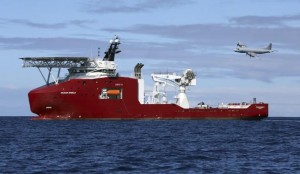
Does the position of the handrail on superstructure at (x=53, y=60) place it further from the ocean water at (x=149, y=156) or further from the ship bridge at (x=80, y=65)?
the ocean water at (x=149, y=156)

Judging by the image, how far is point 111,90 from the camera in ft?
317

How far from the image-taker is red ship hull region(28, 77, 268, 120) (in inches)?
3725

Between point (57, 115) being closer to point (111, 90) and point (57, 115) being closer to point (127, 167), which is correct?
point (111, 90)

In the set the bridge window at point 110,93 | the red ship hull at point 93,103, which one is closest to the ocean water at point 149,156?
the red ship hull at point 93,103

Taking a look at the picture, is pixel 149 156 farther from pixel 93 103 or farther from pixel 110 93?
pixel 110 93

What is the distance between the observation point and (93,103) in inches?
3775

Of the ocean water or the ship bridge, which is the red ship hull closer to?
the ship bridge

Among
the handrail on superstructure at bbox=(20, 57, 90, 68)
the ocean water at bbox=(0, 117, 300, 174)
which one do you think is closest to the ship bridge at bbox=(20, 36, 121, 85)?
the handrail on superstructure at bbox=(20, 57, 90, 68)

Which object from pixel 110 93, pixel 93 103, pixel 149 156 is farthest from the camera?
pixel 110 93

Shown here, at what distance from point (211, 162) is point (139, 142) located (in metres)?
15.7

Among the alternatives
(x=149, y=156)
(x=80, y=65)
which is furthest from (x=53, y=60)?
(x=149, y=156)

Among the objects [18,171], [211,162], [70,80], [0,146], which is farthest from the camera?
[70,80]

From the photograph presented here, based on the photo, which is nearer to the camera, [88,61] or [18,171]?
[18,171]

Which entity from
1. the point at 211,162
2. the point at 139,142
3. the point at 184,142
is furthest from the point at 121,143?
the point at 211,162
